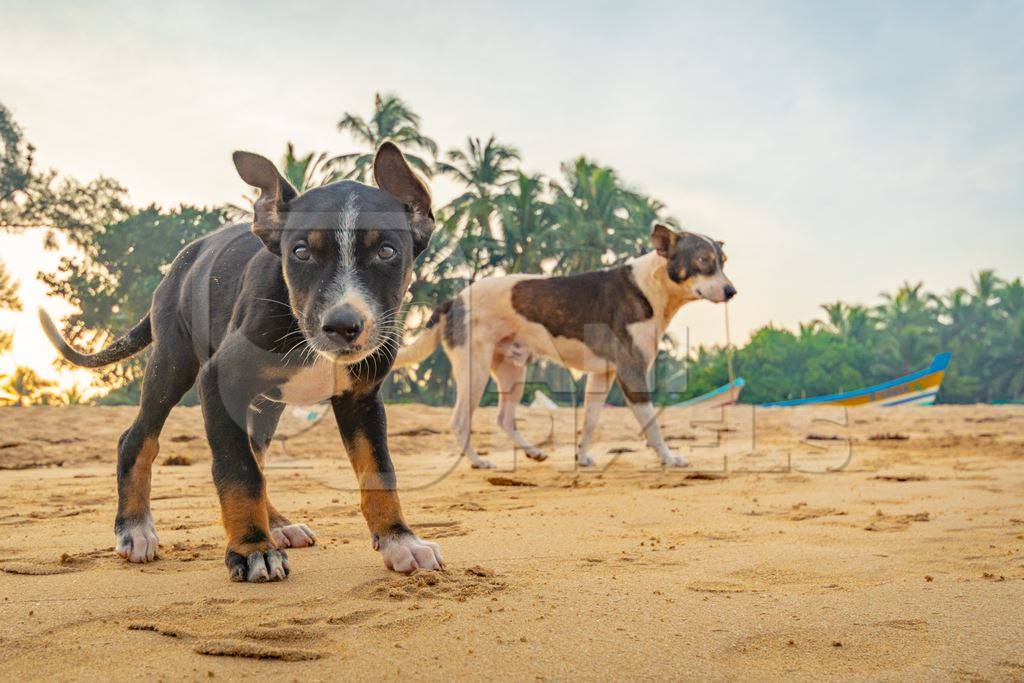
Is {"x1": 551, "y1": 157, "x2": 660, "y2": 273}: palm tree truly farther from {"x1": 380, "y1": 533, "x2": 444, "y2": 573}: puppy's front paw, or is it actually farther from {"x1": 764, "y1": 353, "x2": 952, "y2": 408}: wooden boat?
{"x1": 380, "y1": 533, "x2": 444, "y2": 573}: puppy's front paw

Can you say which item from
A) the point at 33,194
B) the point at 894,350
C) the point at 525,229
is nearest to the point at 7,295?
the point at 33,194

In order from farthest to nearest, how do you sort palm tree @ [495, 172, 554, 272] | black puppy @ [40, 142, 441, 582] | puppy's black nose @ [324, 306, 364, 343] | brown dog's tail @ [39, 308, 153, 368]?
1. palm tree @ [495, 172, 554, 272]
2. brown dog's tail @ [39, 308, 153, 368]
3. black puppy @ [40, 142, 441, 582]
4. puppy's black nose @ [324, 306, 364, 343]

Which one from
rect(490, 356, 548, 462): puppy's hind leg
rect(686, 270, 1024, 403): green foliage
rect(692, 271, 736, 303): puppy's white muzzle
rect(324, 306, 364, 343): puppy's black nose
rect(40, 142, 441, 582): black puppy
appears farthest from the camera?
rect(686, 270, 1024, 403): green foliage

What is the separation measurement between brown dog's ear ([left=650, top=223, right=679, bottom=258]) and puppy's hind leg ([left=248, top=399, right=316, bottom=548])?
5.18 meters

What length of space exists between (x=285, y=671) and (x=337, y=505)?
3200 millimetres

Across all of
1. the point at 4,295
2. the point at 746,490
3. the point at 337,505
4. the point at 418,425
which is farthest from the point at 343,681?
the point at 4,295

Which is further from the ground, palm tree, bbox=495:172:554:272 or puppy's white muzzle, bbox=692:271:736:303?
palm tree, bbox=495:172:554:272

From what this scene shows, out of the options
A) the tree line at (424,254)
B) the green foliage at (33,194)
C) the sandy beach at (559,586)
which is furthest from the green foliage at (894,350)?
the sandy beach at (559,586)

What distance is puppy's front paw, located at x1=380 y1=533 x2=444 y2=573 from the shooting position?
289 centimetres

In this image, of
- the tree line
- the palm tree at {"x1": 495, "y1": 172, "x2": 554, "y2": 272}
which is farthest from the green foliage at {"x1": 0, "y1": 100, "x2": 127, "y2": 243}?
the palm tree at {"x1": 495, "y1": 172, "x2": 554, "y2": 272}

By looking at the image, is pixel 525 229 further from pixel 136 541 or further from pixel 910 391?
pixel 136 541

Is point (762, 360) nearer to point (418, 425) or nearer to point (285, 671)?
point (418, 425)

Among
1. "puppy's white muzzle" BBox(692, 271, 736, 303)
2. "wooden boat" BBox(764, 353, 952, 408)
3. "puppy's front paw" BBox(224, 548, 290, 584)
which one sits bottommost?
"puppy's front paw" BBox(224, 548, 290, 584)

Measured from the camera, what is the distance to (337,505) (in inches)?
195
